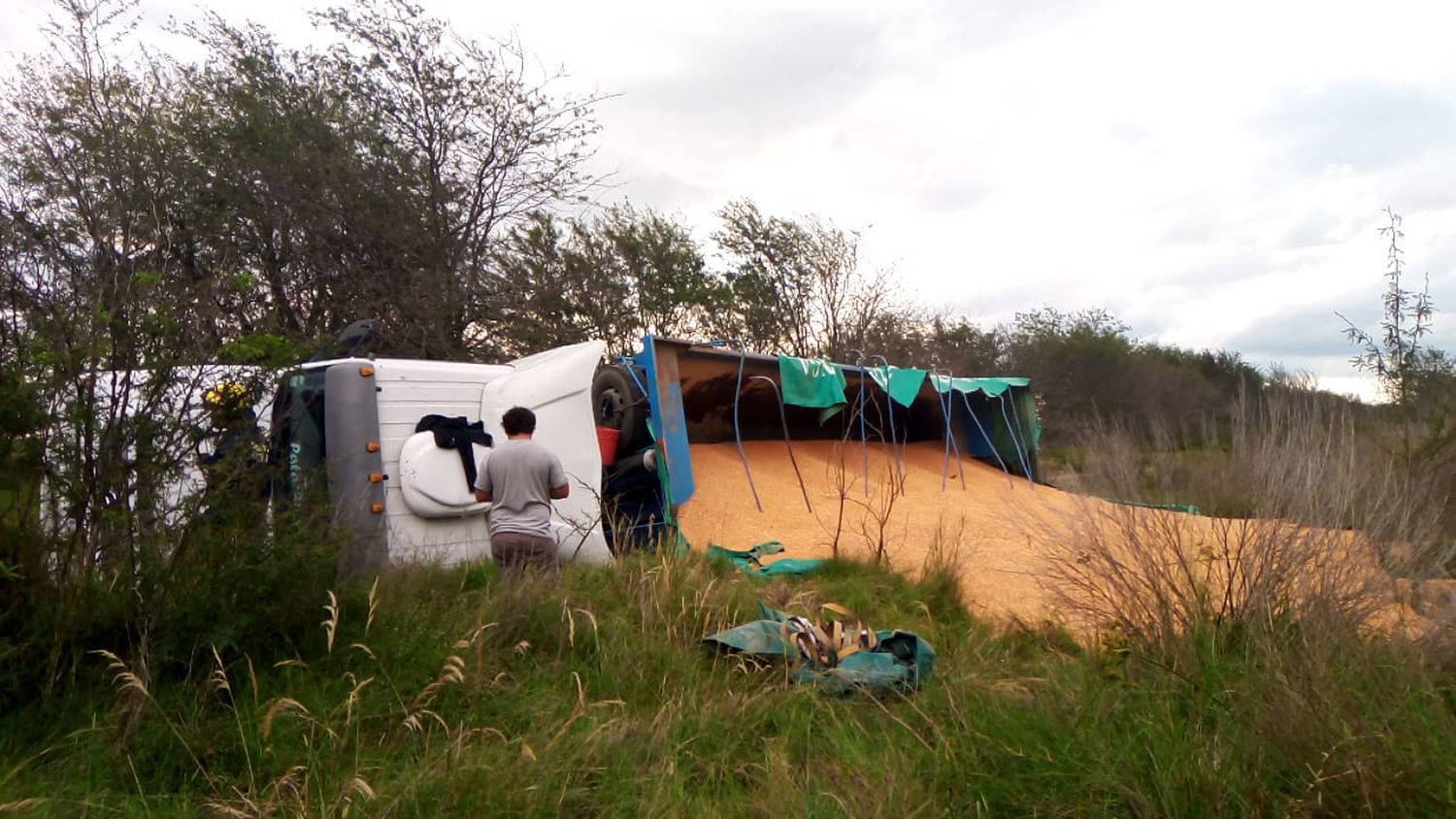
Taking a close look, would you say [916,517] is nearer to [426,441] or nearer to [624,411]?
[624,411]

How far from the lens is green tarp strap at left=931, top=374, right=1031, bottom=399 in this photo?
12.0m

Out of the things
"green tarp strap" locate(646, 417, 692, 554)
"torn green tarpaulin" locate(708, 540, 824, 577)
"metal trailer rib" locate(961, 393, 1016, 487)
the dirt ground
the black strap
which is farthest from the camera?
"metal trailer rib" locate(961, 393, 1016, 487)

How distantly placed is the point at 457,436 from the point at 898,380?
224 inches

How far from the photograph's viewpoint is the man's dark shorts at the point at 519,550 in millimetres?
5754

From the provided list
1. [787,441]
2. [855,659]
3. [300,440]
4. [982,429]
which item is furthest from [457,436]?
[982,429]

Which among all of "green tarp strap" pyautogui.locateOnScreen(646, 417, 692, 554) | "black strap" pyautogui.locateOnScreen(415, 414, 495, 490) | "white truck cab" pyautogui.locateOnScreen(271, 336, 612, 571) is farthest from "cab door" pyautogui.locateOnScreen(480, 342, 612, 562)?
"green tarp strap" pyautogui.locateOnScreen(646, 417, 692, 554)

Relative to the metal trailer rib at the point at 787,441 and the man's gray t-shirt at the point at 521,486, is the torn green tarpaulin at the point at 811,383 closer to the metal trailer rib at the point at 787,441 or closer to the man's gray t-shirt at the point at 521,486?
the metal trailer rib at the point at 787,441

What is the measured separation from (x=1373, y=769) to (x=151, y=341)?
14.5 ft

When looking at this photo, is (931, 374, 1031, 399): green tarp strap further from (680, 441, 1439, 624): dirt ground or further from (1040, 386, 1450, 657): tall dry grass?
(1040, 386, 1450, 657): tall dry grass

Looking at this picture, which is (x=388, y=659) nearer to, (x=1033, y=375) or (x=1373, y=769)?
(x=1373, y=769)

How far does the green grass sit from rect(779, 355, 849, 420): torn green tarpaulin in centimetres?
571

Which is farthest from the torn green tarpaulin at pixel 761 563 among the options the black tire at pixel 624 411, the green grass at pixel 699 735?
the green grass at pixel 699 735

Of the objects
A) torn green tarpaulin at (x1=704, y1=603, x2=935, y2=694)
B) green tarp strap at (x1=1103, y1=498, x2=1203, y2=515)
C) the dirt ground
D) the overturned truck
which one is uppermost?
the overturned truck

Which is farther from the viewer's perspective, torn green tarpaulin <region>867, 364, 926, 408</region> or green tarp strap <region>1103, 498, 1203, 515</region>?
torn green tarpaulin <region>867, 364, 926, 408</region>
